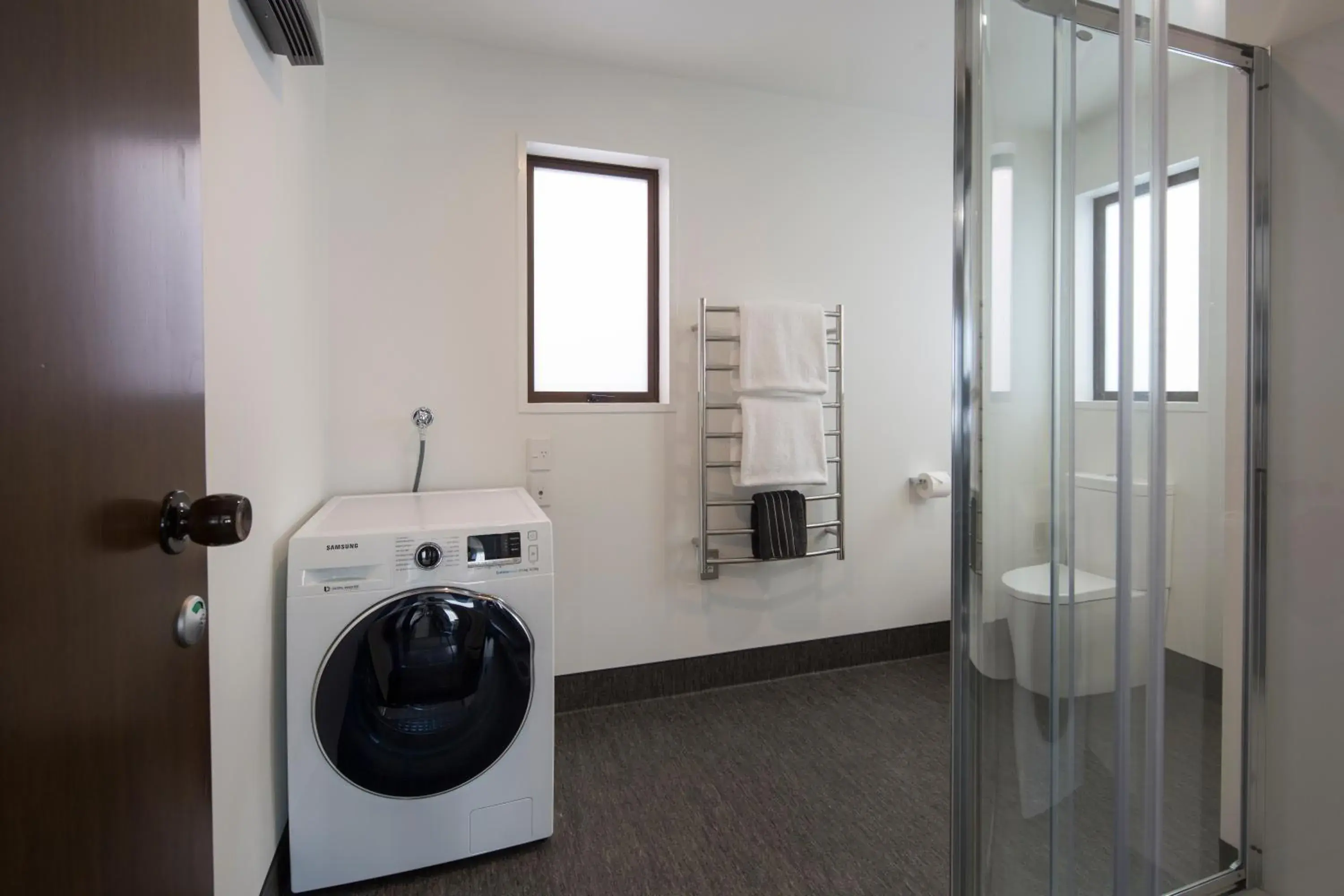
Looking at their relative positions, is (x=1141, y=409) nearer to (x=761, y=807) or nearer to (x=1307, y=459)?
(x=1307, y=459)

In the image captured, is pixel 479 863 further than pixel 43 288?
Yes

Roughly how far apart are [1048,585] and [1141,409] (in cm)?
29

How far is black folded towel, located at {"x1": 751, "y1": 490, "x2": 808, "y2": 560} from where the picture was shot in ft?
7.71

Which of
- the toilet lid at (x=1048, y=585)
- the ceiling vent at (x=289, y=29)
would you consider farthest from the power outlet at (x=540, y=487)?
the toilet lid at (x=1048, y=585)

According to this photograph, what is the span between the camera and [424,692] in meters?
1.46

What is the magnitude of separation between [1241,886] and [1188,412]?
88 centimetres

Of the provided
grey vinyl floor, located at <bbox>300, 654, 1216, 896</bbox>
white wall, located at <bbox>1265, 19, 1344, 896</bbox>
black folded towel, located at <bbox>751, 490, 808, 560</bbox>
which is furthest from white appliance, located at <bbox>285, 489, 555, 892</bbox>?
white wall, located at <bbox>1265, 19, 1344, 896</bbox>

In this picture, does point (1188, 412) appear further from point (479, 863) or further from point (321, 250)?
point (321, 250)

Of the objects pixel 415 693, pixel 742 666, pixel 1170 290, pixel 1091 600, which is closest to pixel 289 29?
pixel 415 693

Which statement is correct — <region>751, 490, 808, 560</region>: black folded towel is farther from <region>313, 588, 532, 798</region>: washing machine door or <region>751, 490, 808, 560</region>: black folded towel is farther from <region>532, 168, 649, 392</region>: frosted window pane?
<region>313, 588, 532, 798</region>: washing machine door

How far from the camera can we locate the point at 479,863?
154 centimetres

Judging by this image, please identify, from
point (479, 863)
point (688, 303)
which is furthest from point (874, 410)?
point (479, 863)

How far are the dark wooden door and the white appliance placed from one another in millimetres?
703

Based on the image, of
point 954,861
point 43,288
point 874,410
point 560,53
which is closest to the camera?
point 43,288
